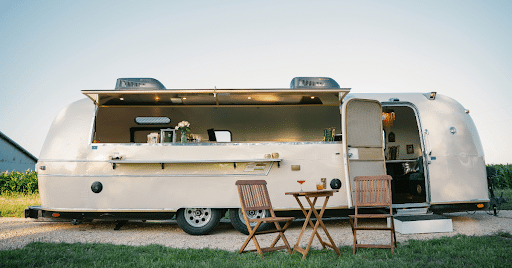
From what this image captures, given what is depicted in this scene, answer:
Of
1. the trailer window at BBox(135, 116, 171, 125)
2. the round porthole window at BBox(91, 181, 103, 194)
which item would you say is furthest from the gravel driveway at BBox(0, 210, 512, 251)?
the trailer window at BBox(135, 116, 171, 125)

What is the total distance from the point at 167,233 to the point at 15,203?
19.5 feet

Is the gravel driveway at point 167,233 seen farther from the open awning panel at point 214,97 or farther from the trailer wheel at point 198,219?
the open awning panel at point 214,97

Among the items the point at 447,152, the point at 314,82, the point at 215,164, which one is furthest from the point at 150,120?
the point at 447,152

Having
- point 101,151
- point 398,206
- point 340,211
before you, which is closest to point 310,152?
point 340,211

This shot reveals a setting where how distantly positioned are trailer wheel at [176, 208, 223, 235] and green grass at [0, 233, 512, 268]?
1.29 meters

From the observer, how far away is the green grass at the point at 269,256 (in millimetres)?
3707

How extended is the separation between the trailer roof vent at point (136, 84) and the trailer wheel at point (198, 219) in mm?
2181

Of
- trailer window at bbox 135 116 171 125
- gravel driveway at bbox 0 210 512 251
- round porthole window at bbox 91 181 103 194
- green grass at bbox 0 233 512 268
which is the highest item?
trailer window at bbox 135 116 171 125

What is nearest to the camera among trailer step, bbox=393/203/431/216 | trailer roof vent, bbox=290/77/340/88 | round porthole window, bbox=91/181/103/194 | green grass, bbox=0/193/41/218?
round porthole window, bbox=91/181/103/194

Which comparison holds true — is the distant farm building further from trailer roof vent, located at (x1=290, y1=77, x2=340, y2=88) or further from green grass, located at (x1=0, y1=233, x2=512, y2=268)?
trailer roof vent, located at (x1=290, y1=77, x2=340, y2=88)

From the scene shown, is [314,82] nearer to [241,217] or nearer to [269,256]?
[241,217]

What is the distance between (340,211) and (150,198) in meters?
3.14

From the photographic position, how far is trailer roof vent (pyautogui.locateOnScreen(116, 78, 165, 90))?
6.13 metres

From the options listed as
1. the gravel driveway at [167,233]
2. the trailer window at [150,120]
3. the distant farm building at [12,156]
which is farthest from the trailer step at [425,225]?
the distant farm building at [12,156]
